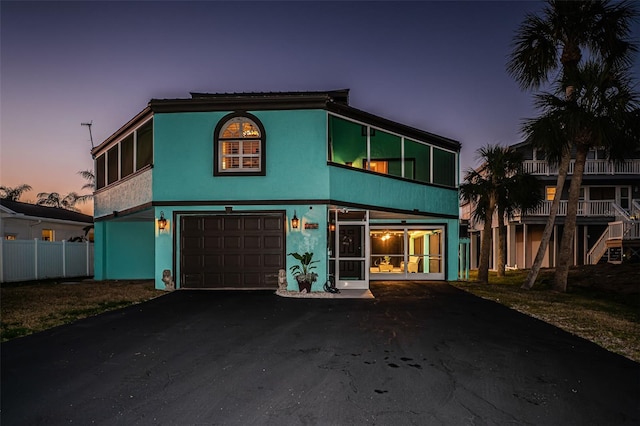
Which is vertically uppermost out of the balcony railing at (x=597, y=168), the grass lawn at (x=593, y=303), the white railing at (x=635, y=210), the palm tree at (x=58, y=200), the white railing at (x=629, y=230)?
the balcony railing at (x=597, y=168)

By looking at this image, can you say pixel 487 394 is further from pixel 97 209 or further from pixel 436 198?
pixel 97 209

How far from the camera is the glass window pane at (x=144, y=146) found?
1333 centimetres

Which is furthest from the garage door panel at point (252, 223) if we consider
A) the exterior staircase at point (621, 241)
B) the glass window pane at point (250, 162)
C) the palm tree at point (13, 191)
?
the palm tree at point (13, 191)

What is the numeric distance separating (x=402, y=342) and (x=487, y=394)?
85.1 inches

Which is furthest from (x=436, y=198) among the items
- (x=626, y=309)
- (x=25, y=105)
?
(x=25, y=105)

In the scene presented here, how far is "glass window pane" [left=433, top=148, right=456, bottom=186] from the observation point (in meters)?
16.2

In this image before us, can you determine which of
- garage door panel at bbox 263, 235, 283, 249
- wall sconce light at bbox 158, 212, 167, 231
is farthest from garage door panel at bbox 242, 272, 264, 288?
wall sconce light at bbox 158, 212, 167, 231

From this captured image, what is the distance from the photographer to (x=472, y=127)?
1133 inches

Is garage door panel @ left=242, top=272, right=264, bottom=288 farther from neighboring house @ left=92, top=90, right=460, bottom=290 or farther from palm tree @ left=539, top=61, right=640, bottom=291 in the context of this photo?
palm tree @ left=539, top=61, right=640, bottom=291

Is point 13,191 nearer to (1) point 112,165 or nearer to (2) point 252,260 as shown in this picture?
(1) point 112,165

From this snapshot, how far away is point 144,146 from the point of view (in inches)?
541

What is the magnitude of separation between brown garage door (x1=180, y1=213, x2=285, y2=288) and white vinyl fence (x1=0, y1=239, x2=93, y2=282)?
771 centimetres

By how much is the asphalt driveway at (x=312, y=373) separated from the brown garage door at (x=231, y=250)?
4213 millimetres

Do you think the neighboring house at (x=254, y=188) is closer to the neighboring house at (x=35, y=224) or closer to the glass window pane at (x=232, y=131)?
the glass window pane at (x=232, y=131)
